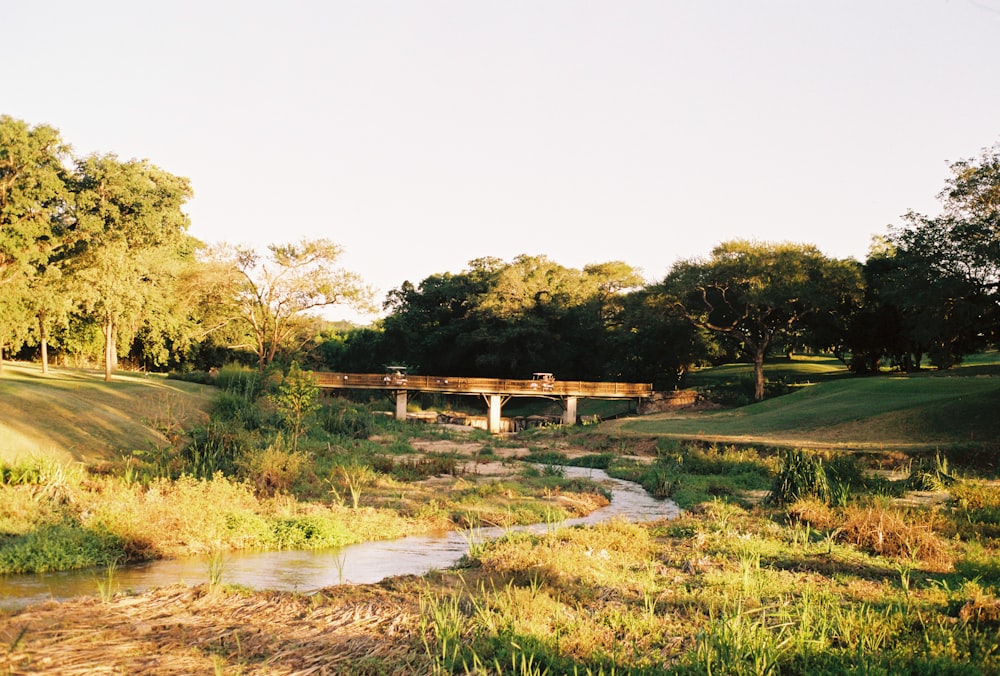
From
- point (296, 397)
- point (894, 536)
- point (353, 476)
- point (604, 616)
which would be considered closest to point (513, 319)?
point (296, 397)

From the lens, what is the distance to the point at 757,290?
175ft

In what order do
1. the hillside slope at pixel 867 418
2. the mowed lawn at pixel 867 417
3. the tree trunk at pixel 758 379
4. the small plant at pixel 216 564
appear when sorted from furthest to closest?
the tree trunk at pixel 758 379, the mowed lawn at pixel 867 417, the hillside slope at pixel 867 418, the small plant at pixel 216 564

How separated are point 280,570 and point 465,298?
62821mm

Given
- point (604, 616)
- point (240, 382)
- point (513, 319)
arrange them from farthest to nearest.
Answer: point (513, 319)
point (240, 382)
point (604, 616)

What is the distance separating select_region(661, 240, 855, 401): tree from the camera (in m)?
53.1

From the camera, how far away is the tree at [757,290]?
2089 inches

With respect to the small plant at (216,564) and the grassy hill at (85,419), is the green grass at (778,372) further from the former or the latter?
the small plant at (216,564)

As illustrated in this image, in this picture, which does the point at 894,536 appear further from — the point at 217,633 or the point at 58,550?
the point at 58,550

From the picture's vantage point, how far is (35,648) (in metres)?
6.54

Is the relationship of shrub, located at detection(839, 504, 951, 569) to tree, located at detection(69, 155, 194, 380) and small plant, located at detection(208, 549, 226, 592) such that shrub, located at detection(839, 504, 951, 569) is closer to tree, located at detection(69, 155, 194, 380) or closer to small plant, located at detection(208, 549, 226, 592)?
small plant, located at detection(208, 549, 226, 592)

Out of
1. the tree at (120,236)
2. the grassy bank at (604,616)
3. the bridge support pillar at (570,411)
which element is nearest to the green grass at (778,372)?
the bridge support pillar at (570,411)

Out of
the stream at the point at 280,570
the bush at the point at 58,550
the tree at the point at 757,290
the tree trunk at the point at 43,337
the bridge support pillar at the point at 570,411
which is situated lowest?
the bridge support pillar at the point at 570,411

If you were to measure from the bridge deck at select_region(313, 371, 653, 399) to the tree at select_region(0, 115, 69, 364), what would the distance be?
15873mm

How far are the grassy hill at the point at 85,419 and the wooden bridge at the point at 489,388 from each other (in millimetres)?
14819
